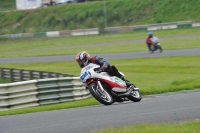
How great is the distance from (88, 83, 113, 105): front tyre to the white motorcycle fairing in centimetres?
19

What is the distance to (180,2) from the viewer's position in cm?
5628

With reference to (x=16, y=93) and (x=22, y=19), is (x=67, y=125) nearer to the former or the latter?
(x=16, y=93)

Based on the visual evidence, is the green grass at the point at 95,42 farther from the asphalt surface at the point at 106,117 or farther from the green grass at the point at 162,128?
the green grass at the point at 162,128

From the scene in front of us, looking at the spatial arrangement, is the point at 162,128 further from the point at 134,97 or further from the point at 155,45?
the point at 155,45

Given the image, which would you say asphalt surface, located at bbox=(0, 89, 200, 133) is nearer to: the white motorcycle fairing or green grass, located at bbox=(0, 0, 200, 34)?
the white motorcycle fairing

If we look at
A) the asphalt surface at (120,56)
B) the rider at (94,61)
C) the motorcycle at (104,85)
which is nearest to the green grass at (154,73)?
the motorcycle at (104,85)

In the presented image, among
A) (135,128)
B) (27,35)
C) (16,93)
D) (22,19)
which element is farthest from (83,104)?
(22,19)

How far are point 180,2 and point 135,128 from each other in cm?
4891

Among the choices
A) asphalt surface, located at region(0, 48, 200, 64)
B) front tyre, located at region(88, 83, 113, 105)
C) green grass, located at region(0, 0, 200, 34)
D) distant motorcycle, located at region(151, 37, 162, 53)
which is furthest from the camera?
green grass, located at region(0, 0, 200, 34)

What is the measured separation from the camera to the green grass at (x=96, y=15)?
2162 inches

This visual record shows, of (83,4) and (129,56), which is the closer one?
(129,56)

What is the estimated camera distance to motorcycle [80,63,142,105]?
12.4 metres

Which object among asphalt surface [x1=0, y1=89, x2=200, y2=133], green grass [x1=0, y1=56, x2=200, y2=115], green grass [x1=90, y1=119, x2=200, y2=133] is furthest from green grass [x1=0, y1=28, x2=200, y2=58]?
green grass [x1=90, y1=119, x2=200, y2=133]

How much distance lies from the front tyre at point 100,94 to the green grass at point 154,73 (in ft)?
3.38
